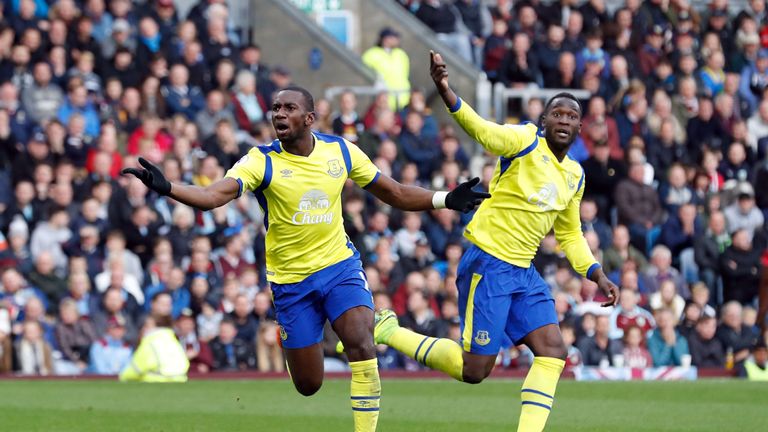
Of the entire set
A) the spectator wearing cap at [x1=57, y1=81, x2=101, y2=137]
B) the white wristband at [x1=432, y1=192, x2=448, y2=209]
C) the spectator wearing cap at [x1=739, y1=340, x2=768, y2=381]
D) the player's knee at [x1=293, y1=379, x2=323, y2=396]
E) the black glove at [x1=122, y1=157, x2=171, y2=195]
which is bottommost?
the spectator wearing cap at [x1=739, y1=340, x2=768, y2=381]

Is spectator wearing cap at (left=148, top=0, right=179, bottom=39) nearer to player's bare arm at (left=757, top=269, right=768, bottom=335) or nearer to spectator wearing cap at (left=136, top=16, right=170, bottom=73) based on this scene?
spectator wearing cap at (left=136, top=16, right=170, bottom=73)

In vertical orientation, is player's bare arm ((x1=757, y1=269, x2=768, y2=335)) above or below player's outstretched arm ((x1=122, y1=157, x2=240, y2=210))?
below

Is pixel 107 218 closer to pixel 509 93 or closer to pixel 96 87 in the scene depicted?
pixel 96 87

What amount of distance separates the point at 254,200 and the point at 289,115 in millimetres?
10195

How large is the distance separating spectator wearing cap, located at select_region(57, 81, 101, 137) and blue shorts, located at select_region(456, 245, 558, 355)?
9.37 metres

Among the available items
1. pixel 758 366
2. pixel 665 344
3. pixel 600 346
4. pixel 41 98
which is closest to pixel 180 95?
pixel 41 98

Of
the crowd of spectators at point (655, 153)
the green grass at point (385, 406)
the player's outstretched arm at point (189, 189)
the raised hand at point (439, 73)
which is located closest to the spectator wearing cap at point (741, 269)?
the crowd of spectators at point (655, 153)

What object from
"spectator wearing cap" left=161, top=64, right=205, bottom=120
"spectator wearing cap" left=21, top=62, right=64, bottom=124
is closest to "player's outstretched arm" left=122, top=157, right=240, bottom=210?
"spectator wearing cap" left=21, top=62, right=64, bottom=124

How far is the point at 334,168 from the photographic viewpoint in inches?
419

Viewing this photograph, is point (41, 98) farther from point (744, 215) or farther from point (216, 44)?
point (744, 215)

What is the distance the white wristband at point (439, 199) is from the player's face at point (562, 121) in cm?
100

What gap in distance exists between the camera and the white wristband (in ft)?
34.4

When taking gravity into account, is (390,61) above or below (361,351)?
above

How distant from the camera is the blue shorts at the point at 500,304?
1104 cm
